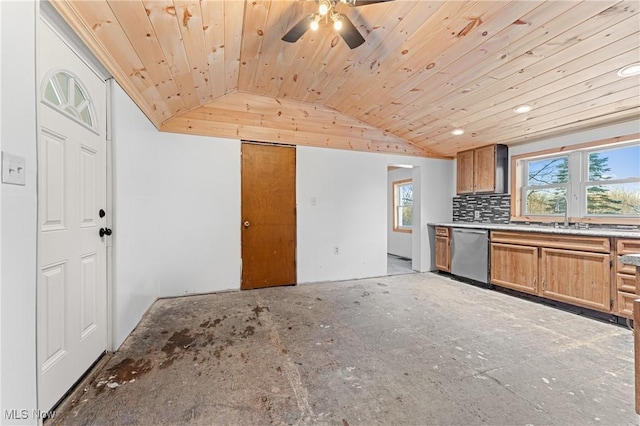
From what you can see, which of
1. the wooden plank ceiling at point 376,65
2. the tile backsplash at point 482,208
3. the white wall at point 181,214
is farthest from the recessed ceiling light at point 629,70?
the white wall at point 181,214

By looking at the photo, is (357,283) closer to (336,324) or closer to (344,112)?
(336,324)

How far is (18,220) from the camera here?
1096 mm

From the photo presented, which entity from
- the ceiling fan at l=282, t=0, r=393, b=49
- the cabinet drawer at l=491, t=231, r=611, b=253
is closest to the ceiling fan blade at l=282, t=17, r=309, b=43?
the ceiling fan at l=282, t=0, r=393, b=49

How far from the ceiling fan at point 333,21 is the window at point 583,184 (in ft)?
11.3

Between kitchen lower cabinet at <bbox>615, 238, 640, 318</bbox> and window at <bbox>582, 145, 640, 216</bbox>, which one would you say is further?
window at <bbox>582, 145, 640, 216</bbox>

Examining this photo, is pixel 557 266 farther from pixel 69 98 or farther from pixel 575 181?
pixel 69 98

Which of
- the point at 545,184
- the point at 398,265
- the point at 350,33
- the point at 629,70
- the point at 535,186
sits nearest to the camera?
the point at 350,33

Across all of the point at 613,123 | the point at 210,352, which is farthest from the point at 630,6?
the point at 210,352

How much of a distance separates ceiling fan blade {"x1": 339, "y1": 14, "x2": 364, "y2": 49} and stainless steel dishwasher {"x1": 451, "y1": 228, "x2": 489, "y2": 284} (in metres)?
3.18

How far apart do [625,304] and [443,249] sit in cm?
219

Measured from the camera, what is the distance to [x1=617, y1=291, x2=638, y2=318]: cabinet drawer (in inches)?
94.7

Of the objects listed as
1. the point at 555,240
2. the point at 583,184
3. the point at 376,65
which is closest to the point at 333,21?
the point at 376,65

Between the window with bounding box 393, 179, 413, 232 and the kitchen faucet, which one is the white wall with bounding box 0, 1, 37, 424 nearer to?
the kitchen faucet

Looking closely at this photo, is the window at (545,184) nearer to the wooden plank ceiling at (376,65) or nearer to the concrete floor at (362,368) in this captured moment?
the wooden plank ceiling at (376,65)
